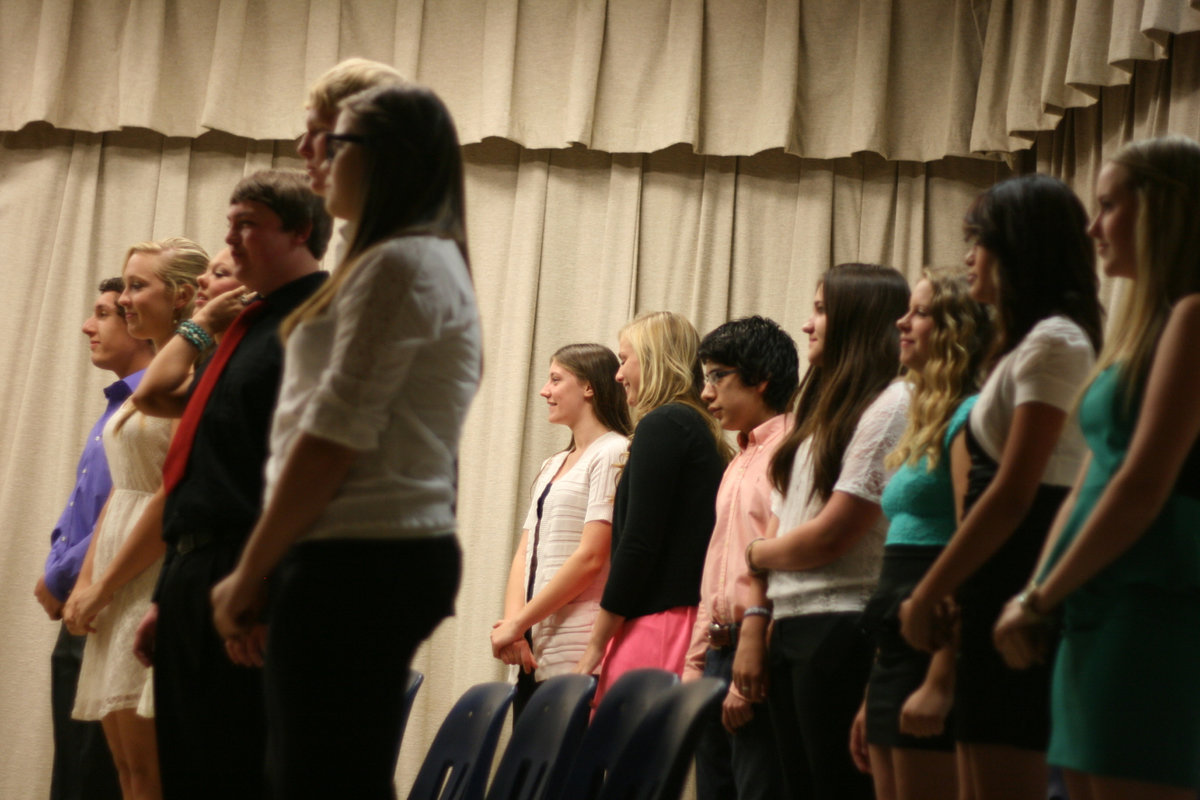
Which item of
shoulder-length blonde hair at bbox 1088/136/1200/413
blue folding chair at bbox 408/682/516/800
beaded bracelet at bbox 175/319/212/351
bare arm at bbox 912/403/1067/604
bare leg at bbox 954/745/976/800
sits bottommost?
→ blue folding chair at bbox 408/682/516/800

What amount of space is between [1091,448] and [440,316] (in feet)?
2.80

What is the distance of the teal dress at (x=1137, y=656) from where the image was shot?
1378mm

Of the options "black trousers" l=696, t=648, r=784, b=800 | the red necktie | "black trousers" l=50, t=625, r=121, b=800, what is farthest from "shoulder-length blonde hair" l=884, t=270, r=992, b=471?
"black trousers" l=50, t=625, r=121, b=800

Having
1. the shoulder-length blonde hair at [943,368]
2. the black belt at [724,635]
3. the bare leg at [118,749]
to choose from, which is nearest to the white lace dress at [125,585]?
the bare leg at [118,749]

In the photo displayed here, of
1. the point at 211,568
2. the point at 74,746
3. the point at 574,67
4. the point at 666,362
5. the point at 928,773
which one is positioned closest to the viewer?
the point at 211,568

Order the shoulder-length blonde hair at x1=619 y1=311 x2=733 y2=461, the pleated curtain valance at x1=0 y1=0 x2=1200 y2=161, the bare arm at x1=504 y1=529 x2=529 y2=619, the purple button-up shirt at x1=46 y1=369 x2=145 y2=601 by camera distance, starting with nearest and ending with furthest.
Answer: the purple button-up shirt at x1=46 y1=369 x2=145 y2=601, the shoulder-length blonde hair at x1=619 y1=311 x2=733 y2=461, the bare arm at x1=504 y1=529 x2=529 y2=619, the pleated curtain valance at x1=0 y1=0 x2=1200 y2=161

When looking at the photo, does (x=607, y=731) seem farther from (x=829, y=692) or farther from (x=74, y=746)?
(x=74, y=746)

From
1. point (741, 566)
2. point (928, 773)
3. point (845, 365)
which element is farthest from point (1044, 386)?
point (741, 566)

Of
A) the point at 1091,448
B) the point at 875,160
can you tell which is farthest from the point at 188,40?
the point at 1091,448

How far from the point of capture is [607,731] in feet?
6.60

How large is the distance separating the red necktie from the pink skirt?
1.44m

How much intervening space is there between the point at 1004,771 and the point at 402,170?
115cm

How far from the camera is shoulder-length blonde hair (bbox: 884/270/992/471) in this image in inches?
78.2

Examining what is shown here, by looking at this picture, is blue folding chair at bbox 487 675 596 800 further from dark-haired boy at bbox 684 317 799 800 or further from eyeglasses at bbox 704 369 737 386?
eyeglasses at bbox 704 369 737 386
